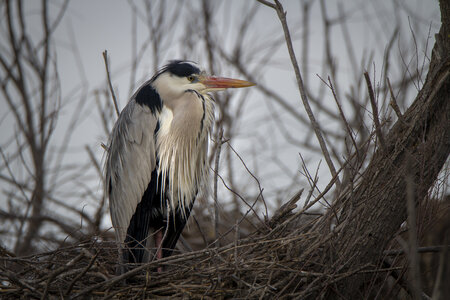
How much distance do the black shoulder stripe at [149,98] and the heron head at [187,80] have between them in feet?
0.16

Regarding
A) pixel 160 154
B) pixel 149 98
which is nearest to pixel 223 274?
pixel 160 154

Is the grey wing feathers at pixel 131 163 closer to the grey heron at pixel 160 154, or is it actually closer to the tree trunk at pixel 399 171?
the grey heron at pixel 160 154

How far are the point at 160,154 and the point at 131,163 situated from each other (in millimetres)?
174

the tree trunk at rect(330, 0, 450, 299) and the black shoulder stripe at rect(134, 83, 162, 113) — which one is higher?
the black shoulder stripe at rect(134, 83, 162, 113)

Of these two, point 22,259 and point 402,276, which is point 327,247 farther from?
point 22,259

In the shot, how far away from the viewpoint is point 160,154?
2.91 m

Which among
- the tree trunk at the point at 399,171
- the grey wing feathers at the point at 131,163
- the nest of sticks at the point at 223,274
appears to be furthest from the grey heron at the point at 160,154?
the tree trunk at the point at 399,171

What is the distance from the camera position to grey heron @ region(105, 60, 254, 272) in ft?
9.54

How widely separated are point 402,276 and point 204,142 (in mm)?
1438

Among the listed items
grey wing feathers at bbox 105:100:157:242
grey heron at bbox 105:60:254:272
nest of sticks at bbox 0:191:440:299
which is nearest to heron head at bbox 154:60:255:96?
grey heron at bbox 105:60:254:272

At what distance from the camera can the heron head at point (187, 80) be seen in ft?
10.1

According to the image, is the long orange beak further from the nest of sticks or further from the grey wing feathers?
the nest of sticks

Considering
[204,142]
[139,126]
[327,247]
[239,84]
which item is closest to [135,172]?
[139,126]

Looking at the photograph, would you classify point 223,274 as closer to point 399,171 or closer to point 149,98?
point 399,171
